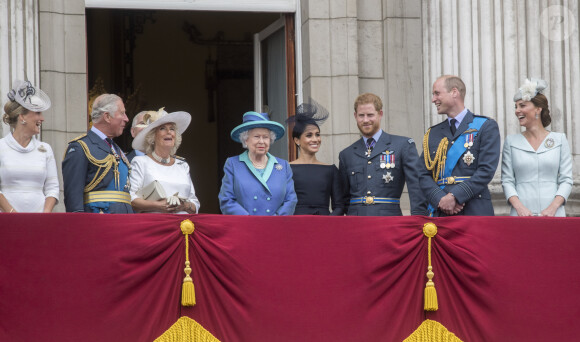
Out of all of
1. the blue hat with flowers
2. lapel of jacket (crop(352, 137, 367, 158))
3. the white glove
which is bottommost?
the white glove

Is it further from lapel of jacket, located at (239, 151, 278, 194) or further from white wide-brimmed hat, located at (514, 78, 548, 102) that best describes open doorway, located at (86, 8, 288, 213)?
white wide-brimmed hat, located at (514, 78, 548, 102)

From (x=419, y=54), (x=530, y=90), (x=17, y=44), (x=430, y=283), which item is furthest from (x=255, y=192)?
(x=419, y=54)

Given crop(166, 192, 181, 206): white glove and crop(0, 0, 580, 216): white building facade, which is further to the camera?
crop(0, 0, 580, 216): white building facade

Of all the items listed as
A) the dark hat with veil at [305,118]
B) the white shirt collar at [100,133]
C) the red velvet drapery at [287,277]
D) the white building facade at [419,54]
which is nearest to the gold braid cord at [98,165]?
the white shirt collar at [100,133]

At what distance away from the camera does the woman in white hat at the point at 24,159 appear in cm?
775

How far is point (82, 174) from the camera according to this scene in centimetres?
762

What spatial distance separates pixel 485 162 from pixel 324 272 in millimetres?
1750

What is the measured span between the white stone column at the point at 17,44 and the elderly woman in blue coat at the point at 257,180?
8.06 feet

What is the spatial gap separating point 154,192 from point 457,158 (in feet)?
7.58

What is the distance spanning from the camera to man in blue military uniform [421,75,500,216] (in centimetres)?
809

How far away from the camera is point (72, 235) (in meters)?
6.91

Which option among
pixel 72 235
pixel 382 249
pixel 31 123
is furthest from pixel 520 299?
pixel 31 123

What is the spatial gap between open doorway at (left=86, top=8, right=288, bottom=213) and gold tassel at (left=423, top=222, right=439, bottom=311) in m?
9.73

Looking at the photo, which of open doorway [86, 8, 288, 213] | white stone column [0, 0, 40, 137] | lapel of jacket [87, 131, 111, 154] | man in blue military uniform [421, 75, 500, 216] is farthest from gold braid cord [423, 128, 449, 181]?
open doorway [86, 8, 288, 213]
